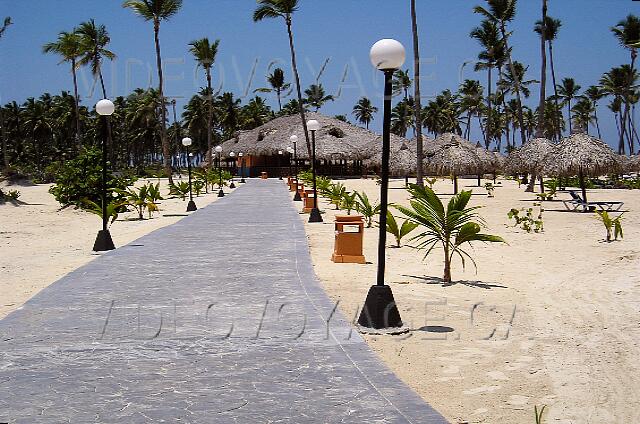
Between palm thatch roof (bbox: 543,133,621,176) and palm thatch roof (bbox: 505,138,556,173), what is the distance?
5605 millimetres

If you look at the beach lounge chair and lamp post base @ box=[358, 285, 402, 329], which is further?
the beach lounge chair

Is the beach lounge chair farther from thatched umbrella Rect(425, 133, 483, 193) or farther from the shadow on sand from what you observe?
the shadow on sand

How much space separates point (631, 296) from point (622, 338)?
7.34 ft

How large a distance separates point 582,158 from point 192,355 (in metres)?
23.6

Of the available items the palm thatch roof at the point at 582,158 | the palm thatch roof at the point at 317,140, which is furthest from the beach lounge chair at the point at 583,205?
the palm thatch roof at the point at 317,140

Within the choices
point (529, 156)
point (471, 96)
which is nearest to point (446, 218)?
point (529, 156)

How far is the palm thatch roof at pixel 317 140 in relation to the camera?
196 ft

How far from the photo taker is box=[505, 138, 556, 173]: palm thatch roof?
32.9 meters

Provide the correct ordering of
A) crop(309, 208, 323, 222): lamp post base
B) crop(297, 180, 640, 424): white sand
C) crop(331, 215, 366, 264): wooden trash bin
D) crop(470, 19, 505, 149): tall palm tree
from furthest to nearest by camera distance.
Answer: crop(470, 19, 505, 149): tall palm tree, crop(309, 208, 323, 222): lamp post base, crop(331, 215, 366, 264): wooden trash bin, crop(297, 180, 640, 424): white sand

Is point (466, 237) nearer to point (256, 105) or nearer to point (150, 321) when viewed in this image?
point (150, 321)

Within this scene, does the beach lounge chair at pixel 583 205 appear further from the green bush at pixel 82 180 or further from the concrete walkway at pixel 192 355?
the concrete walkway at pixel 192 355

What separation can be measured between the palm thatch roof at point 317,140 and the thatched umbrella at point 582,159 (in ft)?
105

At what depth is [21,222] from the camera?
2222 cm

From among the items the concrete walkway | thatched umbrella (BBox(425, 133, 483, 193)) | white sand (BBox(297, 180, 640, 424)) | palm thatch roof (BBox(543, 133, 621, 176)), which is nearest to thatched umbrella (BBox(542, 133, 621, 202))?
palm thatch roof (BBox(543, 133, 621, 176))
